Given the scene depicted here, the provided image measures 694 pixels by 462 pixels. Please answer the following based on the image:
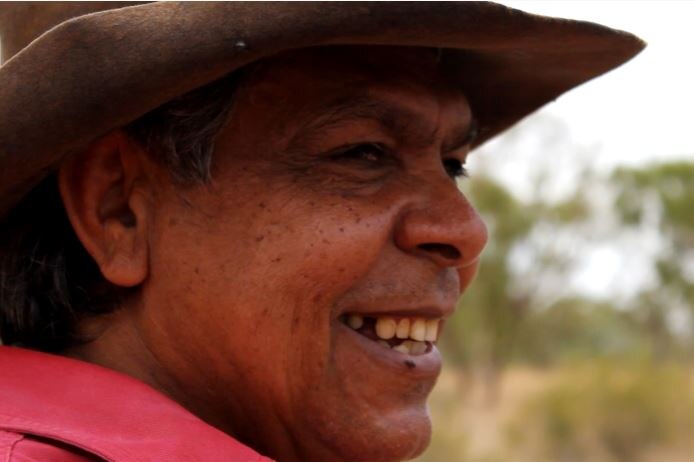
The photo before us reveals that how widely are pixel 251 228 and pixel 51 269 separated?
0.46 m

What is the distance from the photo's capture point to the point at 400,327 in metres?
2.31

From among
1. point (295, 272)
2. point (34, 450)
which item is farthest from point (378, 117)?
point (34, 450)

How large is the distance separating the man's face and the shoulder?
1.42 feet

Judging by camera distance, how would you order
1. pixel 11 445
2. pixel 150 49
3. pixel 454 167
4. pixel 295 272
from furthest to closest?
pixel 454 167 < pixel 295 272 < pixel 150 49 < pixel 11 445

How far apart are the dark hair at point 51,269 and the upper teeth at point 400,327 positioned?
400mm

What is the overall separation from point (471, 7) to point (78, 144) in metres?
0.75

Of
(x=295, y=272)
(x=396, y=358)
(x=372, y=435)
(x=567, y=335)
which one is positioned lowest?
(x=372, y=435)

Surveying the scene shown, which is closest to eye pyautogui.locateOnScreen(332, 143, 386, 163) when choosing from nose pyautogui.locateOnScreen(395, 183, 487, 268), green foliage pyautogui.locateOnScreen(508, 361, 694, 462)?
nose pyautogui.locateOnScreen(395, 183, 487, 268)

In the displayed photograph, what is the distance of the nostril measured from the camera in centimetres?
232

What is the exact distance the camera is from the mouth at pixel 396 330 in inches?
89.7

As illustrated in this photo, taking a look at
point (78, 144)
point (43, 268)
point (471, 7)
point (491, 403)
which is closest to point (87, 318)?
point (43, 268)

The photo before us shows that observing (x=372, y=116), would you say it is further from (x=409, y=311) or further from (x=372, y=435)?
(x=372, y=435)

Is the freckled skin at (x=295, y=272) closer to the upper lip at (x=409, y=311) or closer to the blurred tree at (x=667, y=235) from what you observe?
the upper lip at (x=409, y=311)

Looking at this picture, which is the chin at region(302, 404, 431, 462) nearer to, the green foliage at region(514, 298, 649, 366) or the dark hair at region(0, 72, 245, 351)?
the dark hair at region(0, 72, 245, 351)
